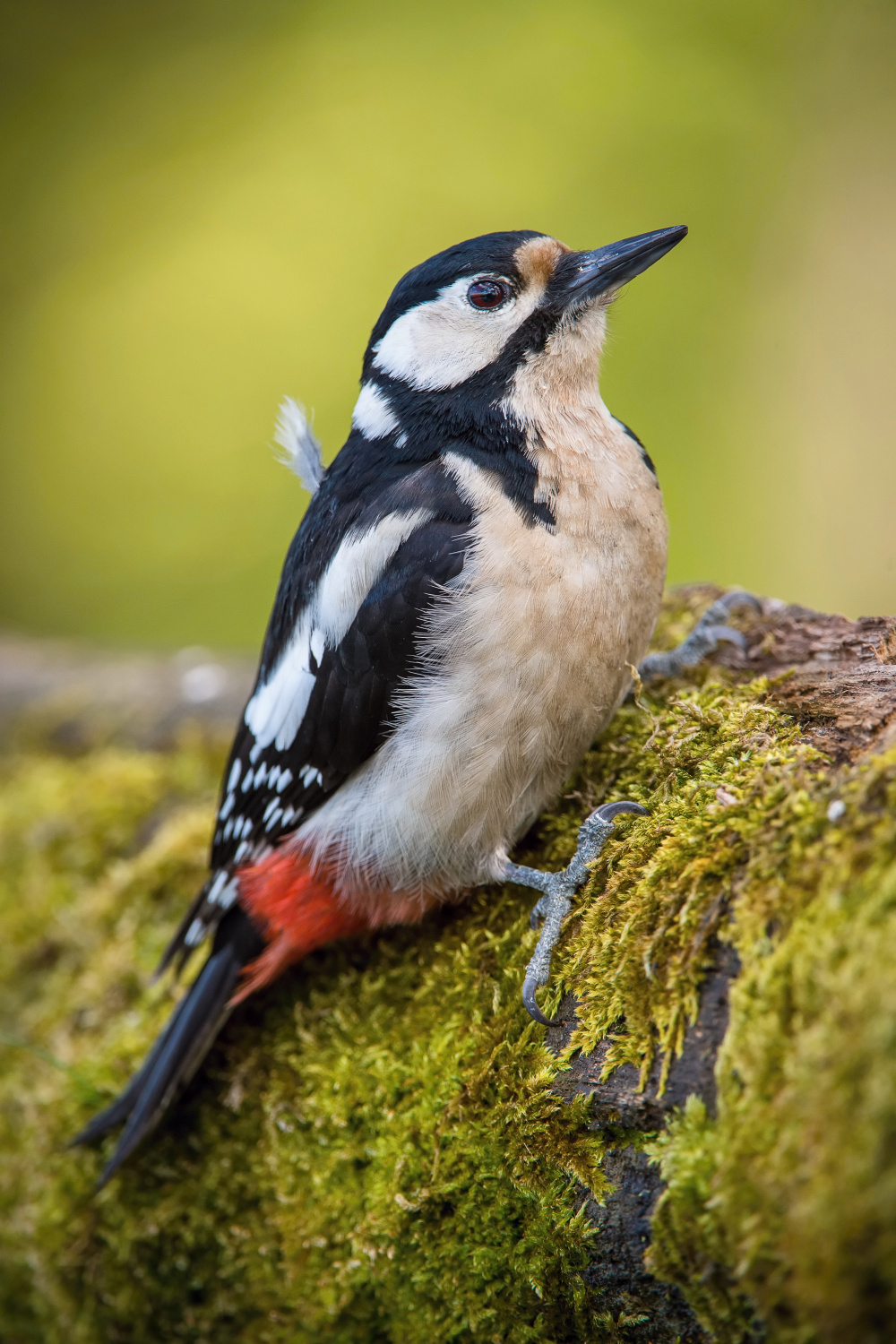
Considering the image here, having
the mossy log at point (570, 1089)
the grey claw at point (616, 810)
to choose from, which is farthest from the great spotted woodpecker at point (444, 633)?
the mossy log at point (570, 1089)

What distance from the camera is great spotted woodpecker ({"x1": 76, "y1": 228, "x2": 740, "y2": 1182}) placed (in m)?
1.95

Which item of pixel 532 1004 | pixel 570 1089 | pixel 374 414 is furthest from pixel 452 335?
pixel 570 1089

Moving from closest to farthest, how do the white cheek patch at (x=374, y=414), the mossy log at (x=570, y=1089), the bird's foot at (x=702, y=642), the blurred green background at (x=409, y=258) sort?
the mossy log at (x=570, y=1089)
the white cheek patch at (x=374, y=414)
the bird's foot at (x=702, y=642)
the blurred green background at (x=409, y=258)

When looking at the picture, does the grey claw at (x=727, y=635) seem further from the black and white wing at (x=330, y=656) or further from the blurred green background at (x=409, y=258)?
the blurred green background at (x=409, y=258)

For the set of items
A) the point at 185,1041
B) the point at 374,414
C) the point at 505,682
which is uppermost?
the point at 374,414

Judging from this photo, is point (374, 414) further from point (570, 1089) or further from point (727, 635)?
point (570, 1089)

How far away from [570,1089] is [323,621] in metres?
1.09

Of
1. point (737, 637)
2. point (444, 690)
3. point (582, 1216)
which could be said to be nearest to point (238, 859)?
point (444, 690)

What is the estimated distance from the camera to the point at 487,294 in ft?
Result: 7.36

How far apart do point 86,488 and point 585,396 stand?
6833 mm

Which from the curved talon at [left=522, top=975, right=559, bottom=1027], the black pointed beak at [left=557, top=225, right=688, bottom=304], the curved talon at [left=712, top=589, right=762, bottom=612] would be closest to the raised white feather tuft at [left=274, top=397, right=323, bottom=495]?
the black pointed beak at [left=557, top=225, right=688, bottom=304]

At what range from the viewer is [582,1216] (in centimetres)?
155

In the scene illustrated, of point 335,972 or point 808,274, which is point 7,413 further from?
point 335,972

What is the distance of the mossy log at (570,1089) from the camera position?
122 centimetres
